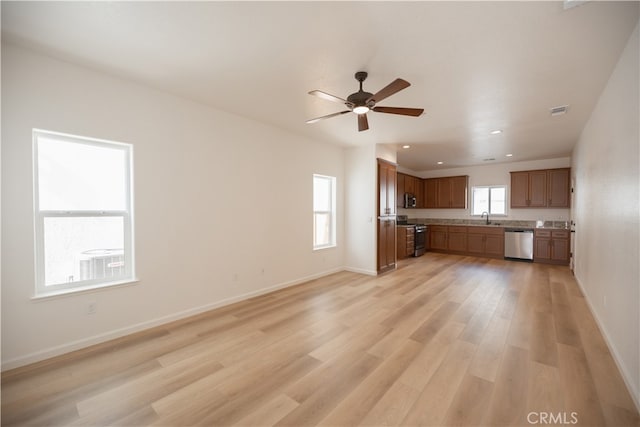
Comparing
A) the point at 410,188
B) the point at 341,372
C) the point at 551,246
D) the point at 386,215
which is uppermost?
the point at 410,188

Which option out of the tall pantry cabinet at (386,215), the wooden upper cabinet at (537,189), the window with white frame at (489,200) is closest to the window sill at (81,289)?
the tall pantry cabinet at (386,215)

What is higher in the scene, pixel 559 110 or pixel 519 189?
pixel 559 110

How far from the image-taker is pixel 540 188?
7.08 meters

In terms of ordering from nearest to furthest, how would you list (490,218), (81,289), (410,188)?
(81,289), (490,218), (410,188)

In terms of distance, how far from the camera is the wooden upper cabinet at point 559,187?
6.66 meters

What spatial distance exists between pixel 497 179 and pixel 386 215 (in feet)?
14.4

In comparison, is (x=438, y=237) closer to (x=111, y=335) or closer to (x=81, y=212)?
(x=111, y=335)

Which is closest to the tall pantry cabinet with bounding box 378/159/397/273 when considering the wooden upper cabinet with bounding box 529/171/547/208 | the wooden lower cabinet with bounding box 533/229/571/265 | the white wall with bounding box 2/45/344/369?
the white wall with bounding box 2/45/344/369

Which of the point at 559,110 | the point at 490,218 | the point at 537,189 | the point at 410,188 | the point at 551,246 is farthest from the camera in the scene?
the point at 410,188

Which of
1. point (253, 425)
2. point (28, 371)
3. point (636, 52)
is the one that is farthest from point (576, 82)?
point (28, 371)

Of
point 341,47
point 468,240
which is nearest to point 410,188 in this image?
point 468,240

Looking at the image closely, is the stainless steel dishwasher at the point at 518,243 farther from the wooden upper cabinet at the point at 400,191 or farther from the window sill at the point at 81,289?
the window sill at the point at 81,289

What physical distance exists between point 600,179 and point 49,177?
5.84 metres

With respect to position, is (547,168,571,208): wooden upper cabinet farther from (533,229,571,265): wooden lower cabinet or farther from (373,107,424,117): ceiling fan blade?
(373,107,424,117): ceiling fan blade
